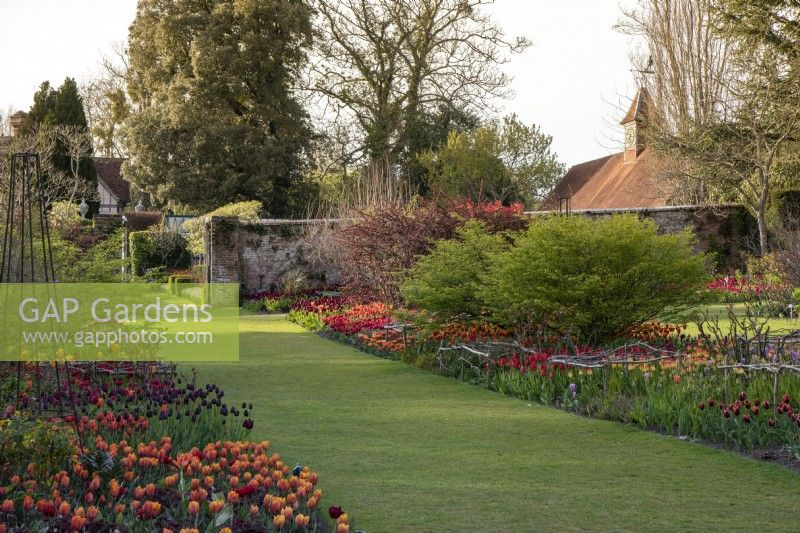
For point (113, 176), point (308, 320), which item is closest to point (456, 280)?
point (308, 320)

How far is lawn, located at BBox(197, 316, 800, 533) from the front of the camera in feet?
18.1

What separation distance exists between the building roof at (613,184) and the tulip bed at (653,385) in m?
22.1

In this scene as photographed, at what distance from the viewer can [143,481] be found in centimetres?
546

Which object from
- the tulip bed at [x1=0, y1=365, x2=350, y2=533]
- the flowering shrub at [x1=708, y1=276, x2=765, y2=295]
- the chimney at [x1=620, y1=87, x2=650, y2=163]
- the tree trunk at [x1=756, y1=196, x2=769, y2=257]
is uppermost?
the chimney at [x1=620, y1=87, x2=650, y2=163]

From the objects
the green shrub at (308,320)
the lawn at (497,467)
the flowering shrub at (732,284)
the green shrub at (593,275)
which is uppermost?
the green shrub at (593,275)

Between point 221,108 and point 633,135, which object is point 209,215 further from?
point 633,135

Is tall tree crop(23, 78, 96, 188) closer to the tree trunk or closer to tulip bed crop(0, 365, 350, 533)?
the tree trunk

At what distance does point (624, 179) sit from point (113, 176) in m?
29.7

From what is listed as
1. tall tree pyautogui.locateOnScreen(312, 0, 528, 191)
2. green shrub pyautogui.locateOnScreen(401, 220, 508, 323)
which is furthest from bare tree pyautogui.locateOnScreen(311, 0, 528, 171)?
green shrub pyautogui.locateOnScreen(401, 220, 508, 323)

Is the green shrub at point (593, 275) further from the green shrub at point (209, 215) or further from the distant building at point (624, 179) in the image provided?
the distant building at point (624, 179)

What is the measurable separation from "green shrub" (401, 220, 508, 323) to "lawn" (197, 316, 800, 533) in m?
2.14

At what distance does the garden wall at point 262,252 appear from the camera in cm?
2611

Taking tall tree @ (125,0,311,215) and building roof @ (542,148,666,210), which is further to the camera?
building roof @ (542,148,666,210)

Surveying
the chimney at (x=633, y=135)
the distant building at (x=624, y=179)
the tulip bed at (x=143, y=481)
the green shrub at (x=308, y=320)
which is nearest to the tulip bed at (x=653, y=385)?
the tulip bed at (x=143, y=481)
